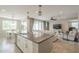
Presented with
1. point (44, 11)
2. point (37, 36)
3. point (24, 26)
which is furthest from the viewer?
point (37, 36)

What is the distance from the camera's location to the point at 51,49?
4.81ft

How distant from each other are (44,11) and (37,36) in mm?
488

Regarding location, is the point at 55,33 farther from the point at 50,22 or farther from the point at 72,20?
the point at 72,20

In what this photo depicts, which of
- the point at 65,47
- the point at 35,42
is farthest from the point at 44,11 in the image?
the point at 65,47

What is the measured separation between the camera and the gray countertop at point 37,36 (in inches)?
61.3

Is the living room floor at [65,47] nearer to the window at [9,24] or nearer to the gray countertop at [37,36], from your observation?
the gray countertop at [37,36]

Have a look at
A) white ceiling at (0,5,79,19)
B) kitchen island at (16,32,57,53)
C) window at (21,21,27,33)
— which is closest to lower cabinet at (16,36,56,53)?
kitchen island at (16,32,57,53)

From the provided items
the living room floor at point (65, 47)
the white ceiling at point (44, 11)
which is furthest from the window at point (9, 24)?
the living room floor at point (65, 47)

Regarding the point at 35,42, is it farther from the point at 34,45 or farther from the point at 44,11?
the point at 44,11

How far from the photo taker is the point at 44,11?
1443mm

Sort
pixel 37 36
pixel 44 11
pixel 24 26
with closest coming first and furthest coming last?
pixel 44 11, pixel 24 26, pixel 37 36
